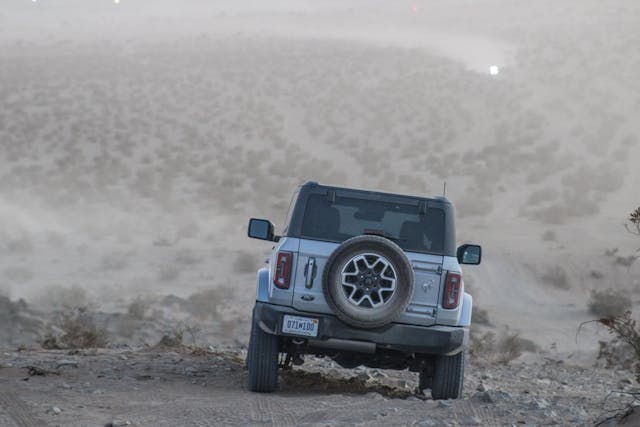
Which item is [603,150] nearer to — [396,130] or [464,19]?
[396,130]

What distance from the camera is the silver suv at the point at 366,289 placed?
758 cm

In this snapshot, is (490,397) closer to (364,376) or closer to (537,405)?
(537,405)

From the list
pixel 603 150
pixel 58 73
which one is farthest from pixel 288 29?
pixel 603 150

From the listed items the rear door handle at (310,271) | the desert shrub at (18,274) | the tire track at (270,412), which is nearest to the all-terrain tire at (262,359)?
the tire track at (270,412)

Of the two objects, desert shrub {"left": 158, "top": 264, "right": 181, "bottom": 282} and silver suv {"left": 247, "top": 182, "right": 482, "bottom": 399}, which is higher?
silver suv {"left": 247, "top": 182, "right": 482, "bottom": 399}

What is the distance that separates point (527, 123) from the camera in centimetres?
4347

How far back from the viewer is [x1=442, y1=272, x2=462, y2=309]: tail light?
791cm

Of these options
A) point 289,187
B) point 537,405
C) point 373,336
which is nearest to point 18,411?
point 373,336

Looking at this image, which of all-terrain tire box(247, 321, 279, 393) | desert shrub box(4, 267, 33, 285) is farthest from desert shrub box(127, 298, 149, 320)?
all-terrain tire box(247, 321, 279, 393)

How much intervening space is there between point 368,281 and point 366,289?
0.27 ft

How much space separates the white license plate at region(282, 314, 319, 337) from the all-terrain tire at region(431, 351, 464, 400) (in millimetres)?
1178

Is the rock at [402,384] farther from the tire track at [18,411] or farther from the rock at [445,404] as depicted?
the tire track at [18,411]

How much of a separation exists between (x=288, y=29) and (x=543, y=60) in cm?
3050

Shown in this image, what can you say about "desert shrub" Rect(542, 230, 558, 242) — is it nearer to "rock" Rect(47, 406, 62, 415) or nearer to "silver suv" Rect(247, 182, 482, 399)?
"silver suv" Rect(247, 182, 482, 399)
